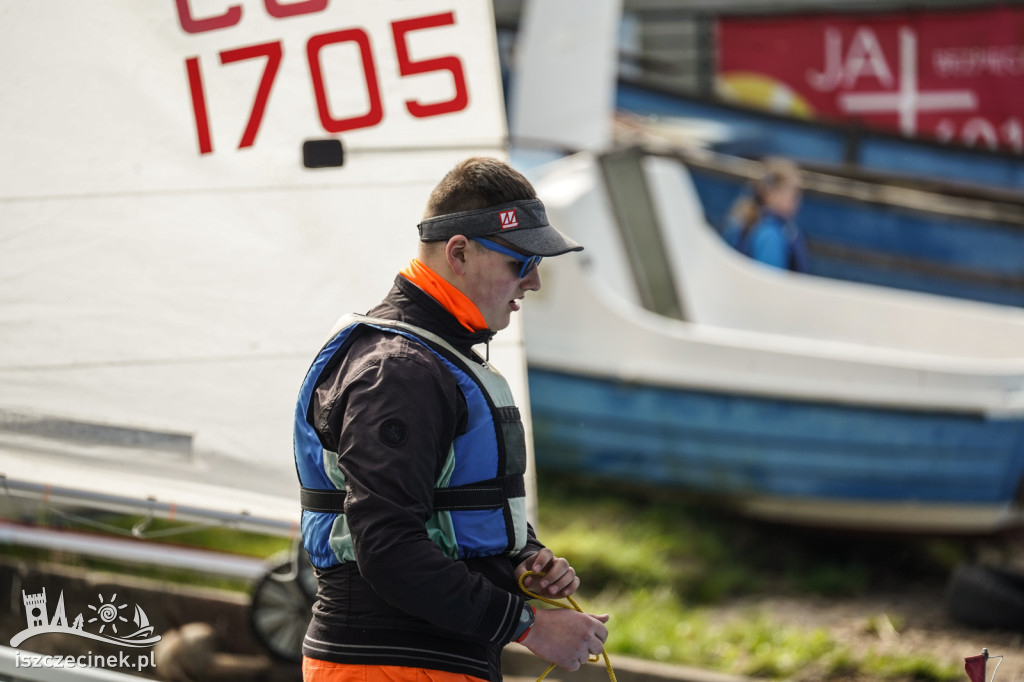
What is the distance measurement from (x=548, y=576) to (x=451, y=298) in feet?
1.30

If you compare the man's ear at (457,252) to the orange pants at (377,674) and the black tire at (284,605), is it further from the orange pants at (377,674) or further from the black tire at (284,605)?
the black tire at (284,605)

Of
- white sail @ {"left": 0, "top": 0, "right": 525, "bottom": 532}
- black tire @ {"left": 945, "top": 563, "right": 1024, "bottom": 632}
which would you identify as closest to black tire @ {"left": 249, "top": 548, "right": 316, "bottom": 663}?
white sail @ {"left": 0, "top": 0, "right": 525, "bottom": 532}

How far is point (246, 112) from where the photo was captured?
7.16 ft

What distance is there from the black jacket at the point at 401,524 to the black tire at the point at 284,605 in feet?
3.23

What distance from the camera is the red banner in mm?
10977

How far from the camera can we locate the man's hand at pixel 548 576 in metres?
1.43

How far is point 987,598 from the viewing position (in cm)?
373

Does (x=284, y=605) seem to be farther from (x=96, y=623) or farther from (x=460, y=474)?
(x=460, y=474)

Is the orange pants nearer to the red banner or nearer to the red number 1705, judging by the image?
the red number 1705

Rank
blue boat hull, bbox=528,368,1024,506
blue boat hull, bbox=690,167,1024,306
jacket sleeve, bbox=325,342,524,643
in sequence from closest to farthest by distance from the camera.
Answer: jacket sleeve, bbox=325,342,524,643 < blue boat hull, bbox=528,368,1024,506 < blue boat hull, bbox=690,167,1024,306

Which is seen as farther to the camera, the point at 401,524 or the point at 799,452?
the point at 799,452

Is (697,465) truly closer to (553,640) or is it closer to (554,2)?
(554,2)
